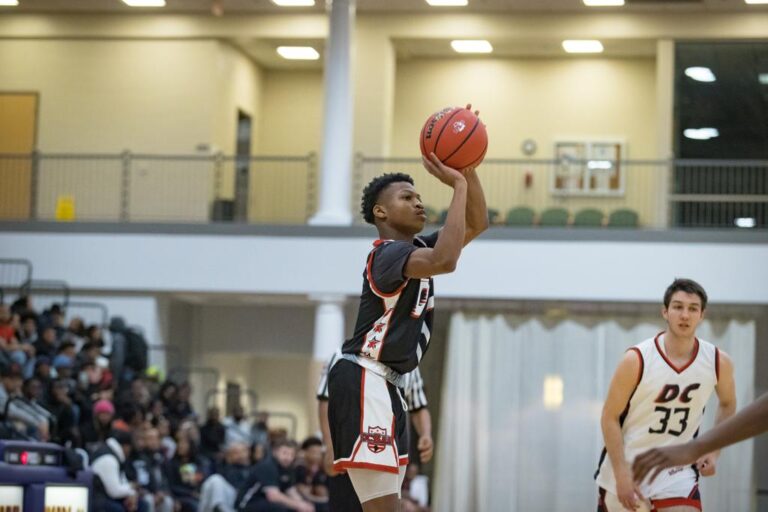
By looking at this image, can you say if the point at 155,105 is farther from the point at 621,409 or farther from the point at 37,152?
the point at 621,409

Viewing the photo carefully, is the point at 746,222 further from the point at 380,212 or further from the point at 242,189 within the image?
the point at 380,212

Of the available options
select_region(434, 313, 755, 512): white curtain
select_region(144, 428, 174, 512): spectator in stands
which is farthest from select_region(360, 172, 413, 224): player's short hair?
select_region(434, 313, 755, 512): white curtain

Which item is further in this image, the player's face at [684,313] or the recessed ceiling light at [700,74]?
the recessed ceiling light at [700,74]

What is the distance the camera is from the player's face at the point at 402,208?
5922 millimetres

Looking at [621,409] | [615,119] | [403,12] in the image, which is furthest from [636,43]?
[621,409]

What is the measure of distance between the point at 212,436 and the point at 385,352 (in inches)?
547

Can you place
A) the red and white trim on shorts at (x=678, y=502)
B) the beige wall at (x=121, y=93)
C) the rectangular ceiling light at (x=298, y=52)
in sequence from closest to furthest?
the red and white trim on shorts at (x=678, y=502) → the beige wall at (x=121, y=93) → the rectangular ceiling light at (x=298, y=52)

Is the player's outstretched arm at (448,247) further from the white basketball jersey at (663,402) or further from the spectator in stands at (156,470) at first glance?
the spectator in stands at (156,470)

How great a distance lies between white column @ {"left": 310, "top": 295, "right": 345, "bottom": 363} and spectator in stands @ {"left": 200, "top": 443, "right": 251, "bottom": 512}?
530cm

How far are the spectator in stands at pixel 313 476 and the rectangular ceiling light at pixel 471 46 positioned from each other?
1239cm

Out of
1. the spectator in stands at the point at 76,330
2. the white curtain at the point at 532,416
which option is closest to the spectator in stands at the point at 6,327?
the spectator in stands at the point at 76,330

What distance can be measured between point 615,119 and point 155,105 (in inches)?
343

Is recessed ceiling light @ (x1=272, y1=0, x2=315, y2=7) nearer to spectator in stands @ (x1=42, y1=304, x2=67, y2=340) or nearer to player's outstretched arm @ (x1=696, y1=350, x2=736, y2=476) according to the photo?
spectator in stands @ (x1=42, y1=304, x2=67, y2=340)

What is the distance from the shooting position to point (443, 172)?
571 cm
